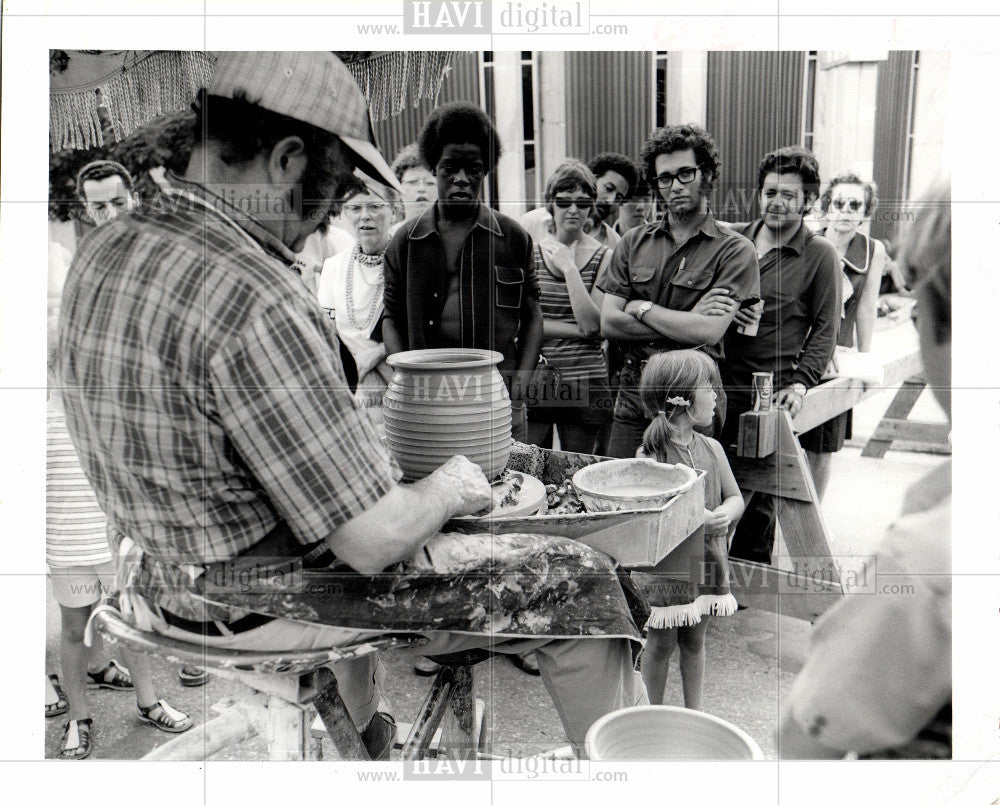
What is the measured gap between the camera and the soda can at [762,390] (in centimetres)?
250

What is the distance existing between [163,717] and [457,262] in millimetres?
1516

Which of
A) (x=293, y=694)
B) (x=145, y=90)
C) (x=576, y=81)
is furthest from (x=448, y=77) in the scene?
(x=293, y=694)

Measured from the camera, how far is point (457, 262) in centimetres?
241

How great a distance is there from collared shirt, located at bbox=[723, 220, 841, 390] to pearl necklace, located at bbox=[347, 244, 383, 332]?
98cm

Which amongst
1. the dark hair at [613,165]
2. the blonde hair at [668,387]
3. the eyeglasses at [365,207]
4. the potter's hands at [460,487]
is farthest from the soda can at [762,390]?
the eyeglasses at [365,207]

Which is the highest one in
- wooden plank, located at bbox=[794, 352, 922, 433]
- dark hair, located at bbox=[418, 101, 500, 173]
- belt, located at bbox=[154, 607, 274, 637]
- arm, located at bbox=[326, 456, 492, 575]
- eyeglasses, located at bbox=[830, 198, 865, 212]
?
dark hair, located at bbox=[418, 101, 500, 173]

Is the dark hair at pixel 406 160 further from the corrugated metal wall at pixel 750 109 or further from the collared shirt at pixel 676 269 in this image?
the corrugated metal wall at pixel 750 109

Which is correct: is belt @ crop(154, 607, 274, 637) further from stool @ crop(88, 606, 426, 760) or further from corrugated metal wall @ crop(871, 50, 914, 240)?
corrugated metal wall @ crop(871, 50, 914, 240)

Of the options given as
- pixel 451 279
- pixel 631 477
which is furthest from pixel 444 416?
pixel 631 477

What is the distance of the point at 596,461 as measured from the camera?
245 cm

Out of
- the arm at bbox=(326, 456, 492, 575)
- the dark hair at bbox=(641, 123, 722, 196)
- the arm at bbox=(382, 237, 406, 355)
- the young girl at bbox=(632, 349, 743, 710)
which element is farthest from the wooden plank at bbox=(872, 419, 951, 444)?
the arm at bbox=(382, 237, 406, 355)

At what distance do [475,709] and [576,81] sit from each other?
1710mm

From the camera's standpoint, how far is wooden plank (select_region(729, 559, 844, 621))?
2.48m

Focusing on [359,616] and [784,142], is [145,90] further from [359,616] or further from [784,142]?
[784,142]
